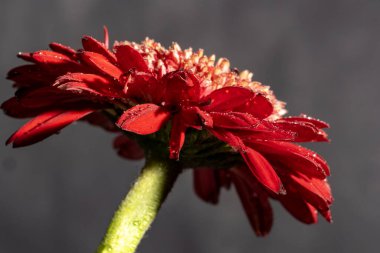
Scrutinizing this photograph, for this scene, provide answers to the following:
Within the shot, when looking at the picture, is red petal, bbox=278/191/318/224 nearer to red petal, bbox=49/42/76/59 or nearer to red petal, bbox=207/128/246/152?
red petal, bbox=207/128/246/152

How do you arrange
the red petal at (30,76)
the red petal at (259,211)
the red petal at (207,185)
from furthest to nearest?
the red petal at (207,185) < the red petal at (259,211) < the red petal at (30,76)

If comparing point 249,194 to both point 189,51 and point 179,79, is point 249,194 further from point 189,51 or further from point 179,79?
point 179,79

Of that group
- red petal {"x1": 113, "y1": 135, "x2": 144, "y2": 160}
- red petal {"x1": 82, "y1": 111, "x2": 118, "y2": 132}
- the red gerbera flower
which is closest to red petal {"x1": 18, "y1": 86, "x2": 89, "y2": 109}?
the red gerbera flower

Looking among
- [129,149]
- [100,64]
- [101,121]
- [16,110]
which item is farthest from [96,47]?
[129,149]

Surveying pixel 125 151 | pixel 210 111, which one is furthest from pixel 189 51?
pixel 125 151

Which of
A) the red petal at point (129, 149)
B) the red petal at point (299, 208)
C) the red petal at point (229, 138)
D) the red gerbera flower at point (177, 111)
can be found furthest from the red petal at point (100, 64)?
the red petal at point (129, 149)

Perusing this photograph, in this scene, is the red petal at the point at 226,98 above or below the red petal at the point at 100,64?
above

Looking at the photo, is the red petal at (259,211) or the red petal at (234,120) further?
the red petal at (259,211)

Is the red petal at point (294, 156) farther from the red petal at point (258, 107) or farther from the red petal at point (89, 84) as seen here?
the red petal at point (89, 84)
